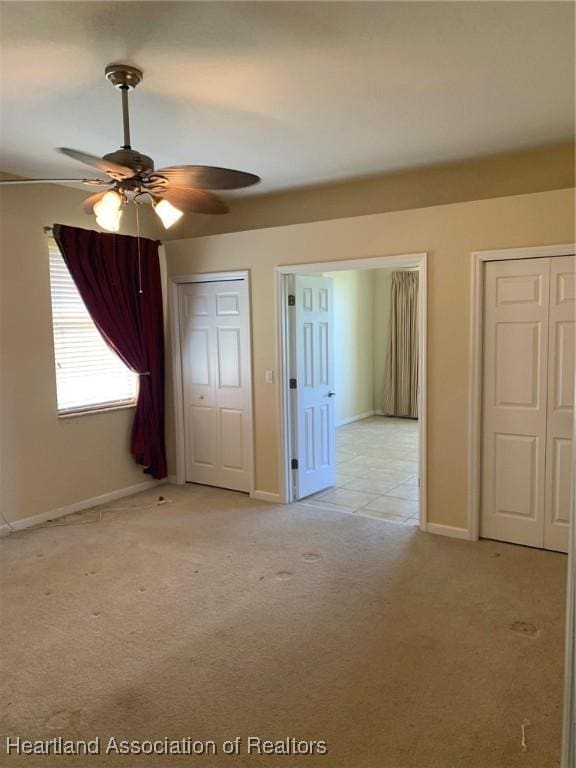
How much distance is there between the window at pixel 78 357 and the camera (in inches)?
185

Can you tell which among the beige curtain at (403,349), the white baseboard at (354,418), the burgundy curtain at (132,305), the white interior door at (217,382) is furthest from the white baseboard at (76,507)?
the beige curtain at (403,349)

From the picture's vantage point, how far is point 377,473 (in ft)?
19.9

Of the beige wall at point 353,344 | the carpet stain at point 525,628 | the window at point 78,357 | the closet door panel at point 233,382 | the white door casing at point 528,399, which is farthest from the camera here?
the beige wall at point 353,344

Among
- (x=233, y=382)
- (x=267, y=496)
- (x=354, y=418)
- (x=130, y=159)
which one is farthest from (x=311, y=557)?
(x=354, y=418)

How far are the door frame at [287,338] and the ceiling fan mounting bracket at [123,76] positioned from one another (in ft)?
7.39

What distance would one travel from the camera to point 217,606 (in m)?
3.24

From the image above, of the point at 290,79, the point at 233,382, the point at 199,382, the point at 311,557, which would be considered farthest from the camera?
the point at 199,382

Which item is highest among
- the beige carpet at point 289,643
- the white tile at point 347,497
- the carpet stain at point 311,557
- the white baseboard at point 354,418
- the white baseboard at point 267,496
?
the white baseboard at point 354,418

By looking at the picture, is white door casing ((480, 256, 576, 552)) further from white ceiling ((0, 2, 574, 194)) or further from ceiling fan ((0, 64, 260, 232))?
ceiling fan ((0, 64, 260, 232))

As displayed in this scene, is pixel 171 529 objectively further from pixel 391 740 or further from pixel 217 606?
pixel 391 740

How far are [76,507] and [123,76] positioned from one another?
358cm

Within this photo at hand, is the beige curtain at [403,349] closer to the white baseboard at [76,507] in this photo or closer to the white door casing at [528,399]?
the white baseboard at [76,507]

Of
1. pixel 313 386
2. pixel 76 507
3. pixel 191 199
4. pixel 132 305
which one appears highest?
pixel 191 199

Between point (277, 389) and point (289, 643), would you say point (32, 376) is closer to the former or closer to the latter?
point (277, 389)
